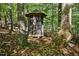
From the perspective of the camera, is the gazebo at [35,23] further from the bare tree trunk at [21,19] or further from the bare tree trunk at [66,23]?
the bare tree trunk at [66,23]

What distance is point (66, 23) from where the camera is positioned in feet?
5.74

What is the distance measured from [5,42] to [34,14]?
1.30 ft

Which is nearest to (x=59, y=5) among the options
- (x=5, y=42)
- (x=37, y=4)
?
(x=37, y=4)

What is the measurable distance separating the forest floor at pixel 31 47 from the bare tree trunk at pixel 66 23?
0.08 meters

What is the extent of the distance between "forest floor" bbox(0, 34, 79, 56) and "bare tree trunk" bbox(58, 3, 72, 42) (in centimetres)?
8

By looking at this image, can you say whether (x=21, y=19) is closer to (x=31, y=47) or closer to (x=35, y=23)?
(x=35, y=23)

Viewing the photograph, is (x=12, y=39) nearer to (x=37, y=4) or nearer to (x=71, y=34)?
(x=37, y=4)

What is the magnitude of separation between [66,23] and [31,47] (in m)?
0.41

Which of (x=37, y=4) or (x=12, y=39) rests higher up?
(x=37, y=4)

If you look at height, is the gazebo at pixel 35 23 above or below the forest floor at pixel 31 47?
above

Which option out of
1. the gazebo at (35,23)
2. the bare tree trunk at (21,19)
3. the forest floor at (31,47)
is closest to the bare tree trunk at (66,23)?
the forest floor at (31,47)

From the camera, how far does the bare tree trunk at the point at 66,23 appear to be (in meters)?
1.75

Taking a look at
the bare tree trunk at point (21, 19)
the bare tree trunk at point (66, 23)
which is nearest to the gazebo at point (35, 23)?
the bare tree trunk at point (21, 19)

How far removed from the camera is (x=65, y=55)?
1750 millimetres
